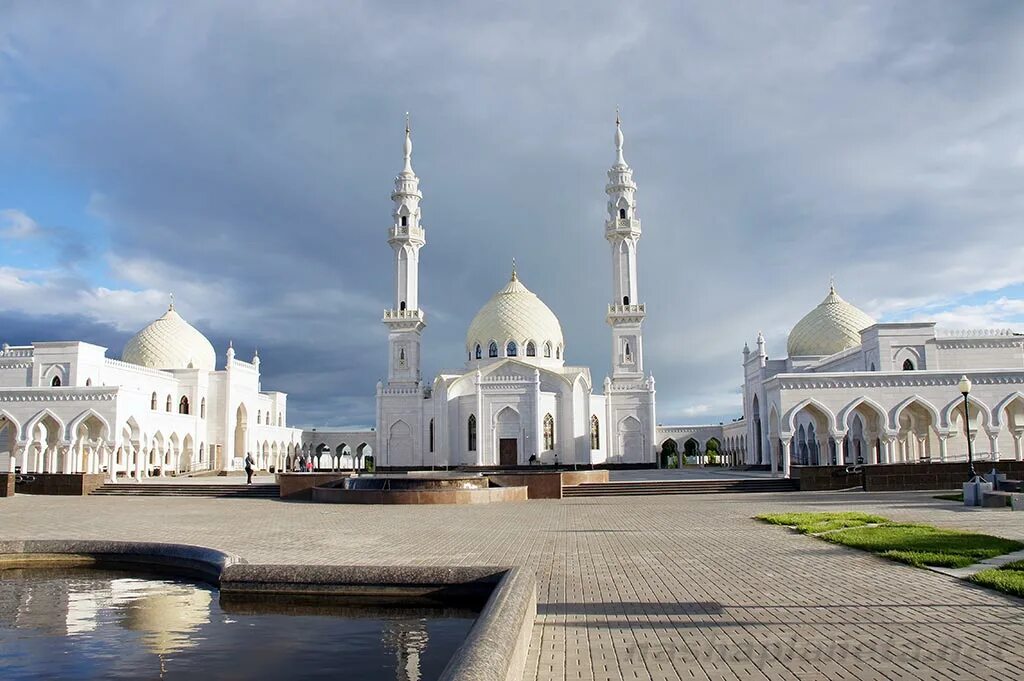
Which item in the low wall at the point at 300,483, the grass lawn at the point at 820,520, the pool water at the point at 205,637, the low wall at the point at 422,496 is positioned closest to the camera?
the pool water at the point at 205,637

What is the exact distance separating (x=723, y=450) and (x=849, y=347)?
14.1 metres

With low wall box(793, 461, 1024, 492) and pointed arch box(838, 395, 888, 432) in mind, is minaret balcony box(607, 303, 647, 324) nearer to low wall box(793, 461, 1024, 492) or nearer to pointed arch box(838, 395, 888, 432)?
pointed arch box(838, 395, 888, 432)

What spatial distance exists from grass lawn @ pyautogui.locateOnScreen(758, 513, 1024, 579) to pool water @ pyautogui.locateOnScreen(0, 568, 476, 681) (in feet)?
18.5

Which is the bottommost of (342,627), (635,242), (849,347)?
(342,627)

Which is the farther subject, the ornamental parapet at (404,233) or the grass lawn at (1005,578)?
the ornamental parapet at (404,233)

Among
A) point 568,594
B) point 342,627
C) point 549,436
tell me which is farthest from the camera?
point 549,436

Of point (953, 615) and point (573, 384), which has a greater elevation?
point (573, 384)

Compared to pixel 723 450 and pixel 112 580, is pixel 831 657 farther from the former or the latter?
pixel 723 450

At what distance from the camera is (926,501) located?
20484 millimetres

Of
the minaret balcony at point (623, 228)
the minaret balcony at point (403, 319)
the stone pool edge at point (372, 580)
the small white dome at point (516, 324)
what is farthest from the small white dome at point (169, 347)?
the stone pool edge at point (372, 580)

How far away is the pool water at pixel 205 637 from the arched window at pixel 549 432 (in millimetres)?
35077

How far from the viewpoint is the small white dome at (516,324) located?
1938 inches

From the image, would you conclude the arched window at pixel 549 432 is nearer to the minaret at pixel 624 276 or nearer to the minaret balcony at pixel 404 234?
the minaret at pixel 624 276

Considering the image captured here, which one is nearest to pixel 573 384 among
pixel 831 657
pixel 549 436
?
pixel 549 436
